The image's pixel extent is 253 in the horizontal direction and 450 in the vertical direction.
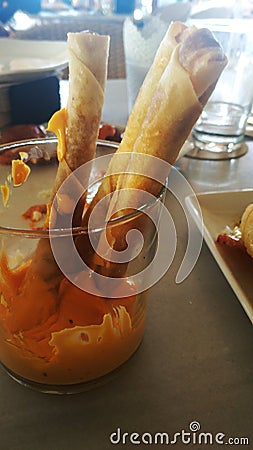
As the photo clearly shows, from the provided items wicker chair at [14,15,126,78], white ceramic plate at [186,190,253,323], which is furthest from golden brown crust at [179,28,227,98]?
wicker chair at [14,15,126,78]

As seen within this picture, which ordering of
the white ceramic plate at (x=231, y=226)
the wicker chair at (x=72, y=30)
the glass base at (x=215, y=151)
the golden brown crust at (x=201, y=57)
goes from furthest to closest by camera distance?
the wicker chair at (x=72, y=30)
the glass base at (x=215, y=151)
the white ceramic plate at (x=231, y=226)
the golden brown crust at (x=201, y=57)

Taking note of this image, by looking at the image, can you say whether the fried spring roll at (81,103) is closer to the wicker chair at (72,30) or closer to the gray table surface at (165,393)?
the gray table surface at (165,393)

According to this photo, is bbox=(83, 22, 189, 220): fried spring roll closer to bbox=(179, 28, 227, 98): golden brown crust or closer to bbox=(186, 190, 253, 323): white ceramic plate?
bbox=(179, 28, 227, 98): golden brown crust

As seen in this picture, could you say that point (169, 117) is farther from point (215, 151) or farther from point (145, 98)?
point (215, 151)

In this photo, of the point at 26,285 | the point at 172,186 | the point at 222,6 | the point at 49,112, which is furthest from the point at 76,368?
the point at 222,6

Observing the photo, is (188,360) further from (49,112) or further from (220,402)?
(49,112)

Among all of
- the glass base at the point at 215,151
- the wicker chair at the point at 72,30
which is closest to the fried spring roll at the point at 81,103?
the glass base at the point at 215,151

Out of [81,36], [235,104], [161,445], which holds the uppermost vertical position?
[81,36]
